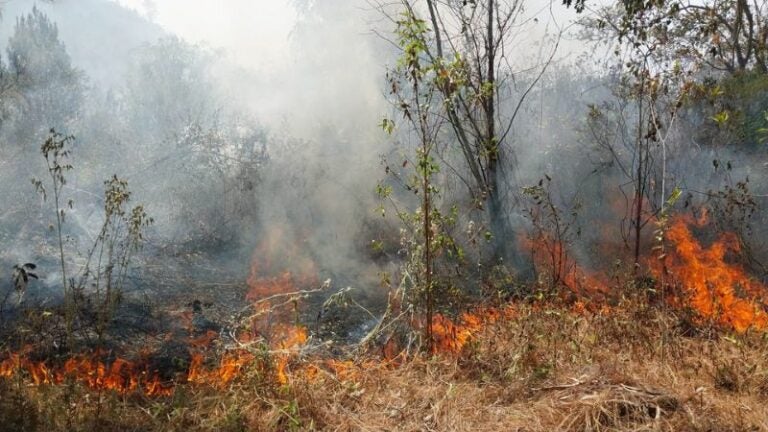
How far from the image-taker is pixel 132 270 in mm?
7527

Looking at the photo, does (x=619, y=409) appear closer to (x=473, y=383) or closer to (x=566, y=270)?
(x=473, y=383)

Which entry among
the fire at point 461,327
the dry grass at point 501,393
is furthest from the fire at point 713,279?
the fire at point 461,327

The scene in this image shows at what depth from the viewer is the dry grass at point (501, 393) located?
9.68 feet

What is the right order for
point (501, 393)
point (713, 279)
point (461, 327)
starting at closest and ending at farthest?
1. point (501, 393)
2. point (461, 327)
3. point (713, 279)

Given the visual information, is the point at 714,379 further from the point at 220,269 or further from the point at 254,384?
the point at 220,269

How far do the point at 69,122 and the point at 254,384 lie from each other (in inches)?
423

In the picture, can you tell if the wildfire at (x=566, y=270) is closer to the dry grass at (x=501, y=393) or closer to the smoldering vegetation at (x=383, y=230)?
the smoldering vegetation at (x=383, y=230)

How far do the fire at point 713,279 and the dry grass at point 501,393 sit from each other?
28.1 inches

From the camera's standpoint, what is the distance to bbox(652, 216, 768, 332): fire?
187 inches

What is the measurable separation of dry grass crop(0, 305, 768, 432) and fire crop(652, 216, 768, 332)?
71cm

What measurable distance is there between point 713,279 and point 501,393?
13.6ft

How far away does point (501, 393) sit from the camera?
11.3 feet

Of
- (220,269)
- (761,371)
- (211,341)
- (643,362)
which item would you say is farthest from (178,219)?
(761,371)

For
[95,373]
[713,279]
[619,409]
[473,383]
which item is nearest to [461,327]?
[473,383]
